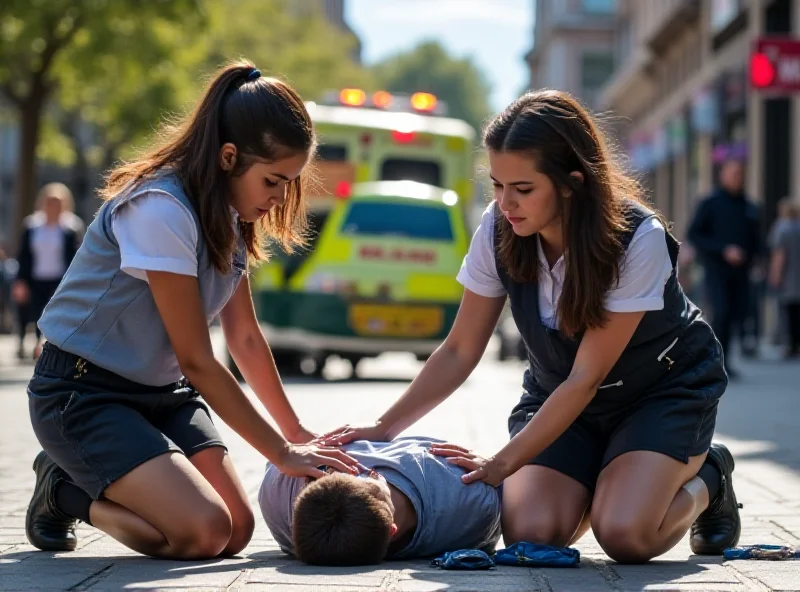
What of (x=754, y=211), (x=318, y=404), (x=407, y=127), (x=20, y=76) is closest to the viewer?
(x=318, y=404)

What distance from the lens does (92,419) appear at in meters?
4.85

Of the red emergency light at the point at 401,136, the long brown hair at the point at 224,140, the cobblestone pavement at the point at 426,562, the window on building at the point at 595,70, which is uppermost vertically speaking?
the window on building at the point at 595,70

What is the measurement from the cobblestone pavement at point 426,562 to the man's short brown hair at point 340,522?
0.06m

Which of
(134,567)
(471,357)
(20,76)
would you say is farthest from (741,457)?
(20,76)

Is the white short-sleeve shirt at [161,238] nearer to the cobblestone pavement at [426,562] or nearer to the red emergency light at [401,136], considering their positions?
the cobblestone pavement at [426,562]

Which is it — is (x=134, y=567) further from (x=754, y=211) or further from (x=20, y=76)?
(x=20, y=76)

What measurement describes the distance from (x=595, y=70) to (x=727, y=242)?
68050 mm

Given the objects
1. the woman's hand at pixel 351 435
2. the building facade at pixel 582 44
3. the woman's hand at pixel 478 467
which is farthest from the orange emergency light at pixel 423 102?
the building facade at pixel 582 44

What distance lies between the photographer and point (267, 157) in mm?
4801

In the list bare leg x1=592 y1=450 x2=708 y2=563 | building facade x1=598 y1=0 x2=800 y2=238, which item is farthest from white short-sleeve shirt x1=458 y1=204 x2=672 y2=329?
building facade x1=598 y1=0 x2=800 y2=238

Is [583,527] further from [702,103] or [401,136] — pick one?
[702,103]

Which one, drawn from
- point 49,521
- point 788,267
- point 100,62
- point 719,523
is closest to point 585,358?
point 719,523

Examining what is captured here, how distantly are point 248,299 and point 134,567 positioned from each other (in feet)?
3.84

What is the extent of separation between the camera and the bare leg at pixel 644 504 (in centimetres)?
475
